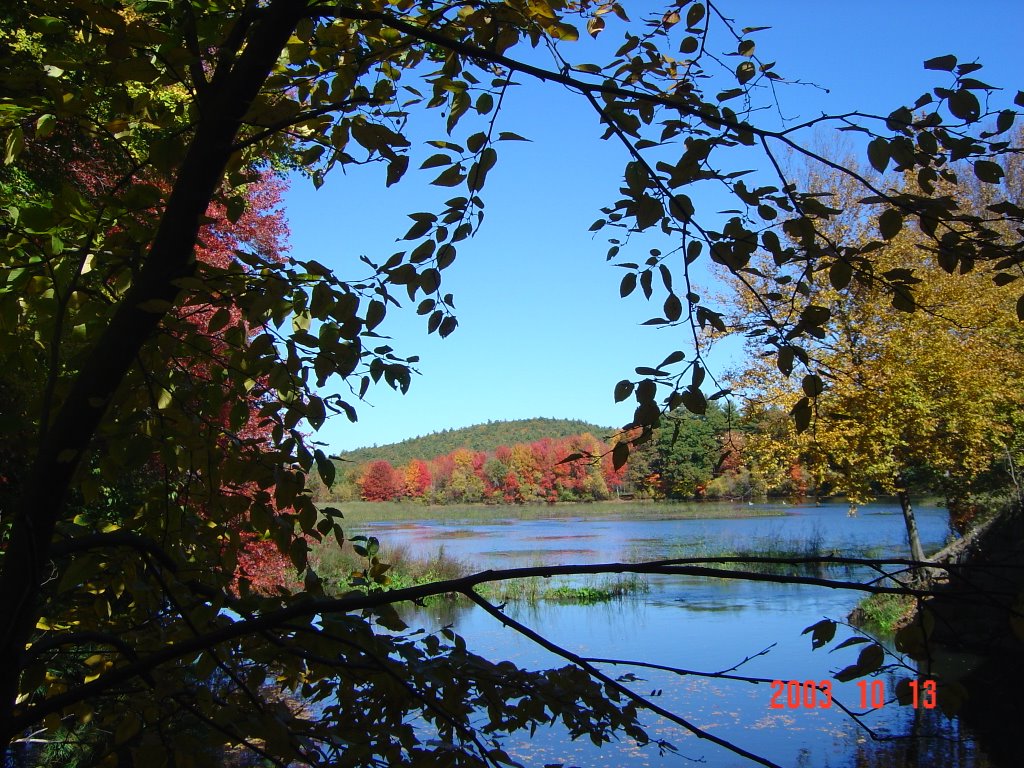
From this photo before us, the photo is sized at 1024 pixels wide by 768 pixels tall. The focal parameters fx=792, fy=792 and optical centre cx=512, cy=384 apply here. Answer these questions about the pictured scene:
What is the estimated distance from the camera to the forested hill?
254 ft

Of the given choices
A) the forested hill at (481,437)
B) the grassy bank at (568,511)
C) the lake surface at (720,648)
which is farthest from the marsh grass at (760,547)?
the forested hill at (481,437)

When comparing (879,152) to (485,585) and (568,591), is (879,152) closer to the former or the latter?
(485,585)

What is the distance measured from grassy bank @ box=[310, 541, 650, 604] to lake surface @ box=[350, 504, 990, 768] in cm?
56

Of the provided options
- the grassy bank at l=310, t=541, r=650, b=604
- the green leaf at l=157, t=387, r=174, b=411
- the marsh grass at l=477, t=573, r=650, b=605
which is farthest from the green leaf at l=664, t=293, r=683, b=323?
the marsh grass at l=477, t=573, r=650, b=605

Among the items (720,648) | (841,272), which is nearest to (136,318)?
(841,272)

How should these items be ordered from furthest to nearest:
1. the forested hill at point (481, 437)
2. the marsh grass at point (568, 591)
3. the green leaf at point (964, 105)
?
the forested hill at point (481, 437), the marsh grass at point (568, 591), the green leaf at point (964, 105)

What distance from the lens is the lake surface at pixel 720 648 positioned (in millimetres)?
7520

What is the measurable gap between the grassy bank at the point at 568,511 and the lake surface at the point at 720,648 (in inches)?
377

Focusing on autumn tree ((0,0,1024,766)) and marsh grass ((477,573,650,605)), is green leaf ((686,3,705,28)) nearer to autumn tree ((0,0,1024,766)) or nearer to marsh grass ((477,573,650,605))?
autumn tree ((0,0,1024,766))

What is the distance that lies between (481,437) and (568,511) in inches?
1518

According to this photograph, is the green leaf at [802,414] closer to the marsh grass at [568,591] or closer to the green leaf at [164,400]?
the green leaf at [164,400]

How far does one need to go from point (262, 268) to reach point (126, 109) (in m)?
0.49

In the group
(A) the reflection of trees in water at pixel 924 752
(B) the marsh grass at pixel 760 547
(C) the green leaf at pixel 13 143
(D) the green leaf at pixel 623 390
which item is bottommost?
(A) the reflection of trees in water at pixel 924 752

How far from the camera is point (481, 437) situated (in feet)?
273
